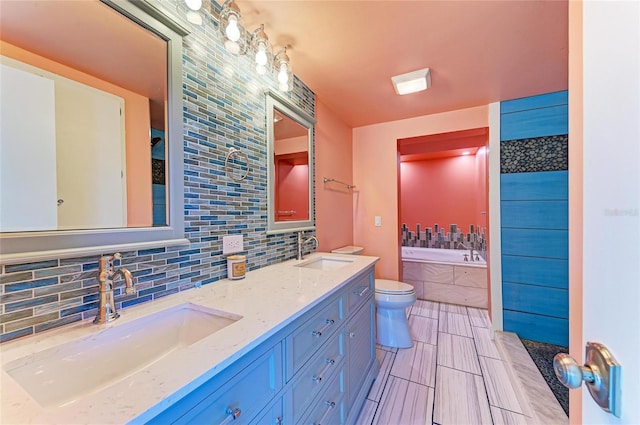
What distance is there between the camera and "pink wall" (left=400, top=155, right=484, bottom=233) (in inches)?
154

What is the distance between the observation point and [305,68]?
1.80m

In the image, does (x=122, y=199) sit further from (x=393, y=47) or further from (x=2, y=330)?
(x=393, y=47)

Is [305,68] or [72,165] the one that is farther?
A: [305,68]

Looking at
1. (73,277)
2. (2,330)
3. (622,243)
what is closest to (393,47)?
(622,243)

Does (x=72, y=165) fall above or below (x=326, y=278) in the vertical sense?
above

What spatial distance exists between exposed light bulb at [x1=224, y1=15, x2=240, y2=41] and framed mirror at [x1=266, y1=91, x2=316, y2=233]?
42 centimetres

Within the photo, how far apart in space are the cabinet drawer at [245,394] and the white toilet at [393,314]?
156 centimetres

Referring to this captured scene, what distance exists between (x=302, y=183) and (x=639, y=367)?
1.81 metres

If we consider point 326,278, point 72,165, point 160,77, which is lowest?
point 326,278

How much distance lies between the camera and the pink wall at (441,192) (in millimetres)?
3916

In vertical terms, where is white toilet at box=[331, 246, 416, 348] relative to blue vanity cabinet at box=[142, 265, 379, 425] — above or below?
below

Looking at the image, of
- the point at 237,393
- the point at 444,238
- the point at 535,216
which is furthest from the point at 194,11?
the point at 444,238

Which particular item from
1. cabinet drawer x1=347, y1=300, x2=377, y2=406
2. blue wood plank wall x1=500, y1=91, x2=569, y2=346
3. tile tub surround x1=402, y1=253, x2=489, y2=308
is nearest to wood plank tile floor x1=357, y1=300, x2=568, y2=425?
cabinet drawer x1=347, y1=300, x2=377, y2=406

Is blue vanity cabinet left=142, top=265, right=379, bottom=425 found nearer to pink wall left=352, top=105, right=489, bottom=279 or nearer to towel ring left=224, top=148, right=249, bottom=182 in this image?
towel ring left=224, top=148, right=249, bottom=182
